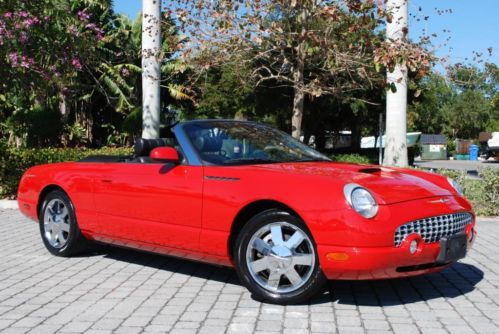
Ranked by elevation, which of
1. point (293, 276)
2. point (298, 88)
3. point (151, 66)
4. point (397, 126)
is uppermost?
point (151, 66)

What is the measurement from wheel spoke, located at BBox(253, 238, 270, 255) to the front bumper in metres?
0.49

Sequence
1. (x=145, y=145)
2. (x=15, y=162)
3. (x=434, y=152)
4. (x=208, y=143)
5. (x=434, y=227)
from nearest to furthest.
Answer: (x=434, y=227), (x=208, y=143), (x=145, y=145), (x=15, y=162), (x=434, y=152)

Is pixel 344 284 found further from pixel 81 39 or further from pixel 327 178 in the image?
pixel 81 39

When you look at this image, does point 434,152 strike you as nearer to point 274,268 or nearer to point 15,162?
point 15,162

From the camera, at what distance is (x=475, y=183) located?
1122 centimetres

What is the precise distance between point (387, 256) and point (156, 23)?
8474 mm

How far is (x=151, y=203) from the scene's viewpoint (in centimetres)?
532

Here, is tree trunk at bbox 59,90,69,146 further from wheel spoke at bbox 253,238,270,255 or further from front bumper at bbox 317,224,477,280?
front bumper at bbox 317,224,477,280

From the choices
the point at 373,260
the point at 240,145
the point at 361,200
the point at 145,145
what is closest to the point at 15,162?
the point at 145,145

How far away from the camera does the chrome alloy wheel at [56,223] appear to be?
21.2ft

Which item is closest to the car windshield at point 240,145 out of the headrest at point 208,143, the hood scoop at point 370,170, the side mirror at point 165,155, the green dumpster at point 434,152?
the headrest at point 208,143

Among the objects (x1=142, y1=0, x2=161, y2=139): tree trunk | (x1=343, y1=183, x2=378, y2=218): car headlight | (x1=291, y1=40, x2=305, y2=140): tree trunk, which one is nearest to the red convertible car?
(x1=343, y1=183, x2=378, y2=218): car headlight

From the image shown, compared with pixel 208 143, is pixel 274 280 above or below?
below

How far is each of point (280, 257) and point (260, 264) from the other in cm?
19
